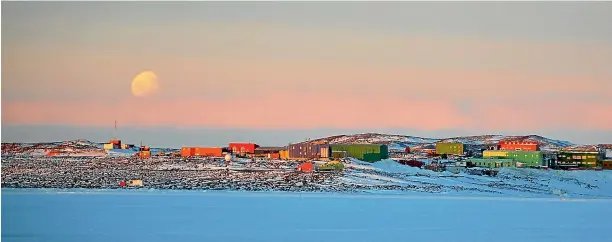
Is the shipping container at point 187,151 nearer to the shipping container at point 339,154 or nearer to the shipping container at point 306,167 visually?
the shipping container at point 339,154

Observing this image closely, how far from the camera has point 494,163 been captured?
43.5m

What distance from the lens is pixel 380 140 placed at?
70688mm

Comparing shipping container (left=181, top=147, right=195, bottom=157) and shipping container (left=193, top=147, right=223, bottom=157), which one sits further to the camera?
shipping container (left=193, top=147, right=223, bottom=157)

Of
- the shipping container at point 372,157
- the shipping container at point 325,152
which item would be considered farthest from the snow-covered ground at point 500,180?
the shipping container at point 372,157

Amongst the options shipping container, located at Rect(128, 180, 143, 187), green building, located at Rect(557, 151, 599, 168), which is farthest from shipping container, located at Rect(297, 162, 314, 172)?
green building, located at Rect(557, 151, 599, 168)

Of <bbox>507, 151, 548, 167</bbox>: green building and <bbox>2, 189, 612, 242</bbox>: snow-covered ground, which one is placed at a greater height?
<bbox>507, 151, 548, 167</bbox>: green building

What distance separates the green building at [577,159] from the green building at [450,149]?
11.9 metres

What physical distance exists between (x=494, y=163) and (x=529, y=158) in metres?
2.56

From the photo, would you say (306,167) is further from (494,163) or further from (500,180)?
(494,163)

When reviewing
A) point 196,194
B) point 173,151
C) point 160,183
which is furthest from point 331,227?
point 173,151

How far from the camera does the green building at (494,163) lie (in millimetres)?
42656

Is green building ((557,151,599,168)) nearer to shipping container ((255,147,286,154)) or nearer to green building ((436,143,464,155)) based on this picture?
green building ((436,143,464,155))

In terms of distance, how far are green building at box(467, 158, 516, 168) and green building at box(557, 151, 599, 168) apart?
328 cm

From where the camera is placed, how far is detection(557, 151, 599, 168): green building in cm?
4531
